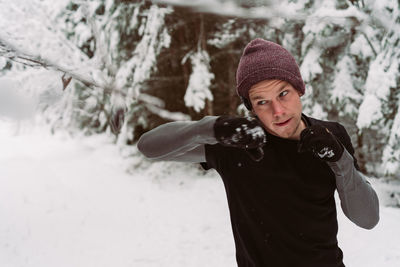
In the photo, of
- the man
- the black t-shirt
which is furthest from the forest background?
the black t-shirt

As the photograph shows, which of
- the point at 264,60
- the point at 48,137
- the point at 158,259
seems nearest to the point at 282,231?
the point at 264,60

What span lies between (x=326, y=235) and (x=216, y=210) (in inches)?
210

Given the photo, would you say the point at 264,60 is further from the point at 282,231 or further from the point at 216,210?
the point at 216,210

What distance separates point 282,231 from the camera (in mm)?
1608

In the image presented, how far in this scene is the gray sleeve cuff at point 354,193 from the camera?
1419 mm

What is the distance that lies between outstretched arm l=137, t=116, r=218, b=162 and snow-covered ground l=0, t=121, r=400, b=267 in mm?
2960

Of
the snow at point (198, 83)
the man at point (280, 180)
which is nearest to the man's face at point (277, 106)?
the man at point (280, 180)

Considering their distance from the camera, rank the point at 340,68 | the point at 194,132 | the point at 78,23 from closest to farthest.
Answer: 1. the point at 194,132
2. the point at 340,68
3. the point at 78,23

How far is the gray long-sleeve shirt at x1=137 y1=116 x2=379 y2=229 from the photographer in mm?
1419

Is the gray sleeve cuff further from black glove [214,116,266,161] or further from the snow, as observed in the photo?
the snow

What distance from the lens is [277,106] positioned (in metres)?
1.59

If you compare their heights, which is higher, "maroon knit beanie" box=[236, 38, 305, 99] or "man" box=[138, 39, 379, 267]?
"maroon knit beanie" box=[236, 38, 305, 99]

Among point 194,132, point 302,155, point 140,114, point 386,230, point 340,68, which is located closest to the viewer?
point 194,132

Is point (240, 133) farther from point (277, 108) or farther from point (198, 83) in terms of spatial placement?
point (198, 83)
